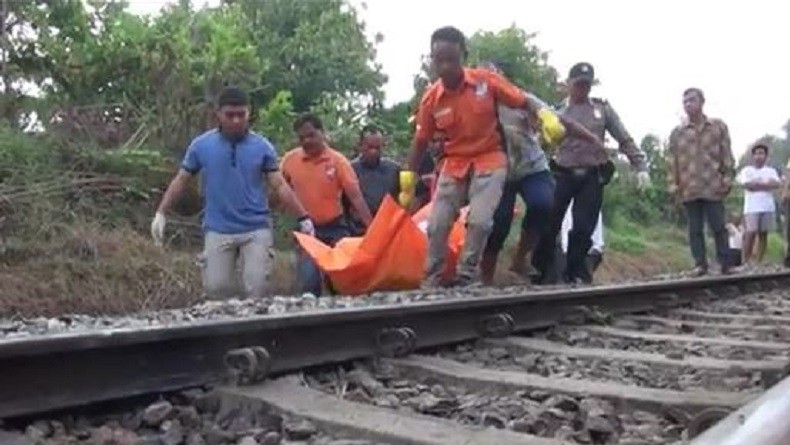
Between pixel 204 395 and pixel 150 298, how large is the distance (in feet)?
17.1

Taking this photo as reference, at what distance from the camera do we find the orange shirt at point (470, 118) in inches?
273

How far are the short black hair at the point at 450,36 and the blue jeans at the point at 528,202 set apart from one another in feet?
4.24

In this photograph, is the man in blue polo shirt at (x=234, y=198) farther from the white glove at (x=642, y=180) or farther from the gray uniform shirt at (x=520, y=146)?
the white glove at (x=642, y=180)

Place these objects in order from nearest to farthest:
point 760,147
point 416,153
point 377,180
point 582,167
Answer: point 416,153 → point 582,167 → point 377,180 → point 760,147

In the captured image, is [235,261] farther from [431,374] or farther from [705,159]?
[705,159]

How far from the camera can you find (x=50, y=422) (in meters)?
2.81

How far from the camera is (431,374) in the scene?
3.74 m

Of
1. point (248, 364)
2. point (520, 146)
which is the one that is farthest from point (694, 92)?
point (248, 364)

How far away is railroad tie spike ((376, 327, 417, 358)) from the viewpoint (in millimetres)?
4031

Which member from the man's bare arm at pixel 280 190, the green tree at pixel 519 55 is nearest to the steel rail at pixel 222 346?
the man's bare arm at pixel 280 190

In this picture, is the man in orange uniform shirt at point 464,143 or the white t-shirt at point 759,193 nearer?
the man in orange uniform shirt at point 464,143

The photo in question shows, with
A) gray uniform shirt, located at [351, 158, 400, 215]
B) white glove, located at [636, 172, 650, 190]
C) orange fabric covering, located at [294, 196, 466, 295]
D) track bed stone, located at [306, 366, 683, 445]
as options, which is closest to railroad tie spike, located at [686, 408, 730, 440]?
track bed stone, located at [306, 366, 683, 445]

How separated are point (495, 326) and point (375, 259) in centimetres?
229

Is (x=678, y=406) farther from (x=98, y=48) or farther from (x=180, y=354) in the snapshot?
(x=98, y=48)
